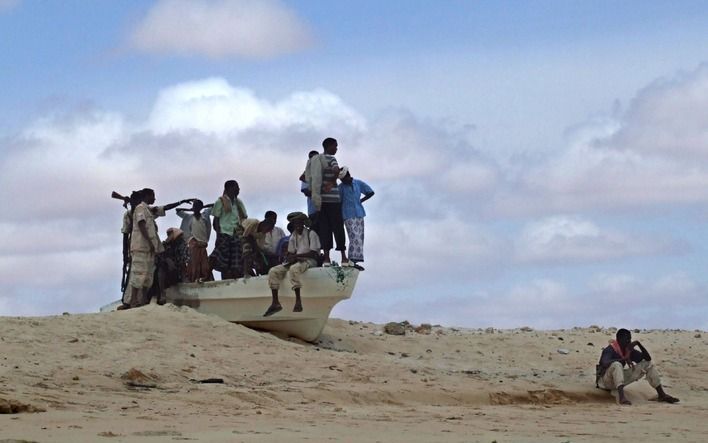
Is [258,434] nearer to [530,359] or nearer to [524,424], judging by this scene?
[524,424]

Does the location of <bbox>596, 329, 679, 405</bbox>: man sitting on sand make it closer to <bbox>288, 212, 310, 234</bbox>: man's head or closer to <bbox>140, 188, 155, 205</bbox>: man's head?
<bbox>288, 212, 310, 234</bbox>: man's head

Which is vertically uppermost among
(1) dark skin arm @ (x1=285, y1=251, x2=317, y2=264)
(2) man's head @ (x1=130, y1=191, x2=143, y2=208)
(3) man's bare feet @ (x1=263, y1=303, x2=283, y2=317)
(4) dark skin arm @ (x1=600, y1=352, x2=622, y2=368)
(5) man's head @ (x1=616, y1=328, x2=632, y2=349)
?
(2) man's head @ (x1=130, y1=191, x2=143, y2=208)

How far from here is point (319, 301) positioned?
1820cm

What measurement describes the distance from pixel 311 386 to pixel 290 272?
10.0ft

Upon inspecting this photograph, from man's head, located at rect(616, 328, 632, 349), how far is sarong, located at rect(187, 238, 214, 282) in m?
6.08

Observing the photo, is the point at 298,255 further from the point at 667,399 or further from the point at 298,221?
the point at 667,399

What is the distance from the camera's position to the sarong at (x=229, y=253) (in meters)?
19.2

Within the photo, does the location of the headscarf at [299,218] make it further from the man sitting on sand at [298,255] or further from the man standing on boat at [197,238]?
the man standing on boat at [197,238]

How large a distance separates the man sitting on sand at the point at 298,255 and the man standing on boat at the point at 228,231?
112 centimetres

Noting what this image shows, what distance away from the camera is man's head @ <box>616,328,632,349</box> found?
1653 centimetres

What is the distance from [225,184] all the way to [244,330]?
2.46 m

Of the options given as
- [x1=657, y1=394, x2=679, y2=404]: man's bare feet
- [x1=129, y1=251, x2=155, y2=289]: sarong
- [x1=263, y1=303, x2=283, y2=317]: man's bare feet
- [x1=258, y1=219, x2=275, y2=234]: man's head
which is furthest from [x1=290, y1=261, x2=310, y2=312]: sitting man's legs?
[x1=657, y1=394, x2=679, y2=404]: man's bare feet

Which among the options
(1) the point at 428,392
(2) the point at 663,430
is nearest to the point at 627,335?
(1) the point at 428,392

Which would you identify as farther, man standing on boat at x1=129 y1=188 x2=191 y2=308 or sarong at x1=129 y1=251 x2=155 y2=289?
sarong at x1=129 y1=251 x2=155 y2=289
